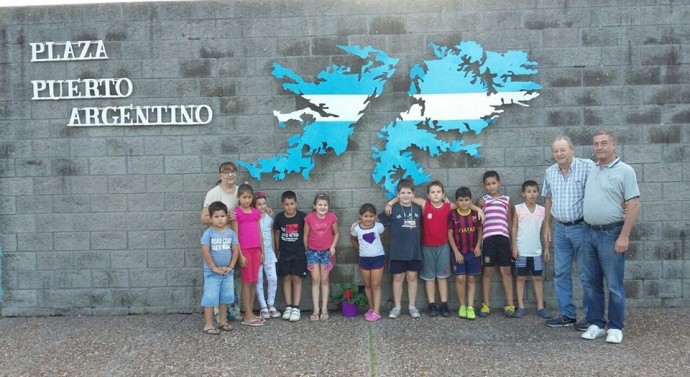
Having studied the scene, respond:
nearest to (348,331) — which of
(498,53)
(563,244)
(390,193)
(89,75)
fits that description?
(390,193)

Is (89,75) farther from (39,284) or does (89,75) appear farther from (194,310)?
(194,310)

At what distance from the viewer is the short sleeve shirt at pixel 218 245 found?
5.56 m

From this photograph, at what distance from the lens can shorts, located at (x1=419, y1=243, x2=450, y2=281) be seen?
609 centimetres

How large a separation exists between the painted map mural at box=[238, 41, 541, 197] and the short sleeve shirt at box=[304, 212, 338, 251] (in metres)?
0.60

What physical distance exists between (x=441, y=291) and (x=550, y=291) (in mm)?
1258

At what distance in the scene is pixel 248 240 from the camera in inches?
229

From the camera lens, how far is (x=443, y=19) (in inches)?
246

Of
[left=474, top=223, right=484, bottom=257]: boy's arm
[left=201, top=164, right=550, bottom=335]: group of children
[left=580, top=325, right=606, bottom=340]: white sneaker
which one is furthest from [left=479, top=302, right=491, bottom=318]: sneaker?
A: [left=580, top=325, right=606, bottom=340]: white sneaker

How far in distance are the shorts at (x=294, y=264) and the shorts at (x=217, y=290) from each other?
618 mm

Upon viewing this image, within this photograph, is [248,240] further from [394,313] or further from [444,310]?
[444,310]

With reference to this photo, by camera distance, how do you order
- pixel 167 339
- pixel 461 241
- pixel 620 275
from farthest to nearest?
pixel 461 241 < pixel 167 339 < pixel 620 275

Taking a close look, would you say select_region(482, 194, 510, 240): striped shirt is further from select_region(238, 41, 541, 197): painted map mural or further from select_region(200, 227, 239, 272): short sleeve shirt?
select_region(200, 227, 239, 272): short sleeve shirt

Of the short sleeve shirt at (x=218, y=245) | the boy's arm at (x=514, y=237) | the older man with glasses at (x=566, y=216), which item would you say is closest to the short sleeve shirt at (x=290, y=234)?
the short sleeve shirt at (x=218, y=245)

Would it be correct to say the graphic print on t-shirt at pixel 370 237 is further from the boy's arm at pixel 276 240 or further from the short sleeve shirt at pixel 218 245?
the short sleeve shirt at pixel 218 245
